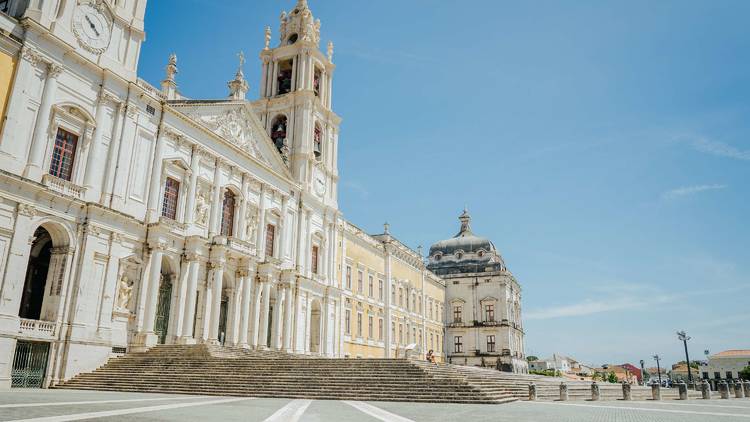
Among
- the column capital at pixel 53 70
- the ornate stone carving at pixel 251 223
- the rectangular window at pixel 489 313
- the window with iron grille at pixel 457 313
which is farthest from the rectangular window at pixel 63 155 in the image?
the rectangular window at pixel 489 313

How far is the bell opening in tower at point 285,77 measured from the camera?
37719mm

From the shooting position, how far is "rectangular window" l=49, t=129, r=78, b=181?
19.7m

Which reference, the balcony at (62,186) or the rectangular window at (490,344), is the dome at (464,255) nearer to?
the rectangular window at (490,344)

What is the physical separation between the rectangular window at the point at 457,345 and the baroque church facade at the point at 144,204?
2364cm

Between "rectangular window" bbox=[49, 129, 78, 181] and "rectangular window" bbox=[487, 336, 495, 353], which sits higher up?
"rectangular window" bbox=[49, 129, 78, 181]

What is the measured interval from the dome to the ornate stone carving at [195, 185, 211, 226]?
131 feet

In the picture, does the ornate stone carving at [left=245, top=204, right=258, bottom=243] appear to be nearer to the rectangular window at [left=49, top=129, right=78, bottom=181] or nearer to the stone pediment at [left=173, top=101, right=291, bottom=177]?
the stone pediment at [left=173, top=101, right=291, bottom=177]

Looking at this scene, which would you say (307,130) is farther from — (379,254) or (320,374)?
(320,374)

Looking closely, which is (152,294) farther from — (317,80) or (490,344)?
(490,344)

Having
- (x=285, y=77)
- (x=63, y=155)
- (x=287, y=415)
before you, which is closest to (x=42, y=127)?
(x=63, y=155)

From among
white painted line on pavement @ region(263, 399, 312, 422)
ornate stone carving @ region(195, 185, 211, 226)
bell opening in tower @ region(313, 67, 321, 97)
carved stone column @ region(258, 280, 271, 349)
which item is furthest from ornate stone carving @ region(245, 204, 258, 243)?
white painted line on pavement @ region(263, 399, 312, 422)

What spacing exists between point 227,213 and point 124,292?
26.0ft

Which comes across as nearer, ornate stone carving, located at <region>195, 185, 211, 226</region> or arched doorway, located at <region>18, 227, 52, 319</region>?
arched doorway, located at <region>18, 227, 52, 319</region>

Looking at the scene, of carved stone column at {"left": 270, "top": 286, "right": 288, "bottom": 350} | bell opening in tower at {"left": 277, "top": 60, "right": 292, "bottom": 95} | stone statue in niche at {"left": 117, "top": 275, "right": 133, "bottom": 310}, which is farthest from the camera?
bell opening in tower at {"left": 277, "top": 60, "right": 292, "bottom": 95}
